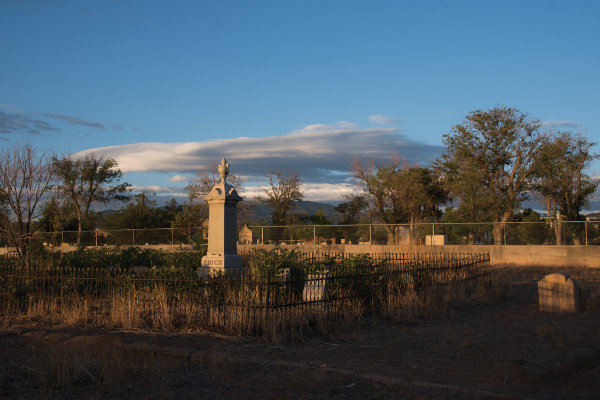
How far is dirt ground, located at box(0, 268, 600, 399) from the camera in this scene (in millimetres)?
5547

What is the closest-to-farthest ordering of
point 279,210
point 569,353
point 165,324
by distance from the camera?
1. point 569,353
2. point 165,324
3. point 279,210

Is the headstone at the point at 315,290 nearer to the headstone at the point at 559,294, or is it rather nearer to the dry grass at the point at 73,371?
the dry grass at the point at 73,371

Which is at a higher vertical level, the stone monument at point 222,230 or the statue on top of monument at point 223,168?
the statue on top of monument at point 223,168

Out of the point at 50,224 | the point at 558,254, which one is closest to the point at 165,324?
the point at 558,254

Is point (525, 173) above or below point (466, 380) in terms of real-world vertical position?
above

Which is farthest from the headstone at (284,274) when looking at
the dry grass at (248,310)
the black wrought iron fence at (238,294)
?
the dry grass at (248,310)

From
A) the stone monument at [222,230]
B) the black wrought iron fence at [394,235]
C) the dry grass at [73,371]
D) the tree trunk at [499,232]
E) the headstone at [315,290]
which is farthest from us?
the tree trunk at [499,232]

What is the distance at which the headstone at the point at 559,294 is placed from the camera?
1080 centimetres

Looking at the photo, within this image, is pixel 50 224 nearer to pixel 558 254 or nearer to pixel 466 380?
pixel 558 254

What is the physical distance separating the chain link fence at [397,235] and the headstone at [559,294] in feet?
25.7

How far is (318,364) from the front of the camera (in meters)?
6.56

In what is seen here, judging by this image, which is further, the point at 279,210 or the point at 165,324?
the point at 279,210

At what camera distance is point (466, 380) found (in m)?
5.91

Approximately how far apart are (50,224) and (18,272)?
31836mm
